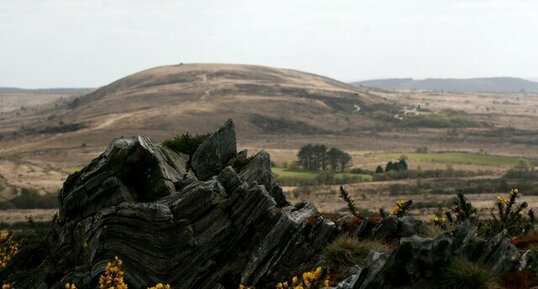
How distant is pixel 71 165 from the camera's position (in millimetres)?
147500

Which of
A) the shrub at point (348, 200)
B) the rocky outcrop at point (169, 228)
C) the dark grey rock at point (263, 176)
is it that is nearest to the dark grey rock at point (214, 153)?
the dark grey rock at point (263, 176)

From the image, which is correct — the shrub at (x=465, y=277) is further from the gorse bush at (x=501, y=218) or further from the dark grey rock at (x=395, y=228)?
the dark grey rock at (x=395, y=228)

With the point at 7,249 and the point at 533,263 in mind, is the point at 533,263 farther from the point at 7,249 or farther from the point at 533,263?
the point at 7,249

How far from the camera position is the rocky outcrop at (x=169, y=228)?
19.7 m

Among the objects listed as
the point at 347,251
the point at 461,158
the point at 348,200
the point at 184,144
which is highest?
the point at 184,144

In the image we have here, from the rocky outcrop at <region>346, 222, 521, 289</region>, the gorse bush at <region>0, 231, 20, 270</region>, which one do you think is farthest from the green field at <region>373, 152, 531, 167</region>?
the rocky outcrop at <region>346, 222, 521, 289</region>

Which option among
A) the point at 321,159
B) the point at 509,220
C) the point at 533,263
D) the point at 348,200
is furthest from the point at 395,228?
the point at 321,159

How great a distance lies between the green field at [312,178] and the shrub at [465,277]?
95.5 meters

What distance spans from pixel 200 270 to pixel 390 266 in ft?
27.1

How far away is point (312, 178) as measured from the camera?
117 metres

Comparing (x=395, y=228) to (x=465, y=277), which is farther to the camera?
(x=395, y=228)

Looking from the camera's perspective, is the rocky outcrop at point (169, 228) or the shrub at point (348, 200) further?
the shrub at point (348, 200)

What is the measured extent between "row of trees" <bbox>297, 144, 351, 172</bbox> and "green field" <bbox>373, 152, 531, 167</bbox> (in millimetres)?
21341

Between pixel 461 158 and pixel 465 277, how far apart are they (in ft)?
492
